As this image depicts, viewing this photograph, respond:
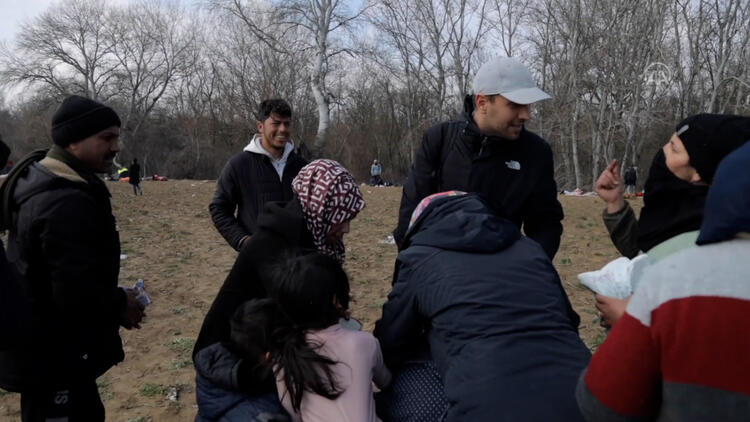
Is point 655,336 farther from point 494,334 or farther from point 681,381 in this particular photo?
point 494,334

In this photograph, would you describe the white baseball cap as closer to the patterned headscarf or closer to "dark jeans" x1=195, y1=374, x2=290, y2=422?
the patterned headscarf

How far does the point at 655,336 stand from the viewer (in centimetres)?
117

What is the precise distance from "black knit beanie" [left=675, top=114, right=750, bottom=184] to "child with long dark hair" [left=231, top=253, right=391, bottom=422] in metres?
1.29

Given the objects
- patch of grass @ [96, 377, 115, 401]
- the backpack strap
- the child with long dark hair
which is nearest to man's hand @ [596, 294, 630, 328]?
the child with long dark hair

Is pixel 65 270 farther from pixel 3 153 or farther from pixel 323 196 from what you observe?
pixel 323 196

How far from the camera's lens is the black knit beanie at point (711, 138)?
1.77m

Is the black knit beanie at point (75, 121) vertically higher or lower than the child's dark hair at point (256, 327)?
higher

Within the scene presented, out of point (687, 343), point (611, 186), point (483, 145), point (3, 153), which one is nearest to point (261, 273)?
point (3, 153)

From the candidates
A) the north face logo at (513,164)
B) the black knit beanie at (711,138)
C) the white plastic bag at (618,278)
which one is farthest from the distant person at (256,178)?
the black knit beanie at (711,138)

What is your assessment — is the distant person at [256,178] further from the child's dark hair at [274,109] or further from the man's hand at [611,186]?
the man's hand at [611,186]

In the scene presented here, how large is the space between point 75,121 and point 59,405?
1.23 meters

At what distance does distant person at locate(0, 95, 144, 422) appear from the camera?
218cm

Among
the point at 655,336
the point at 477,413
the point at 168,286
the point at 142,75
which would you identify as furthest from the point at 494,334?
the point at 142,75

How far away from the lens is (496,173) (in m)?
2.76
